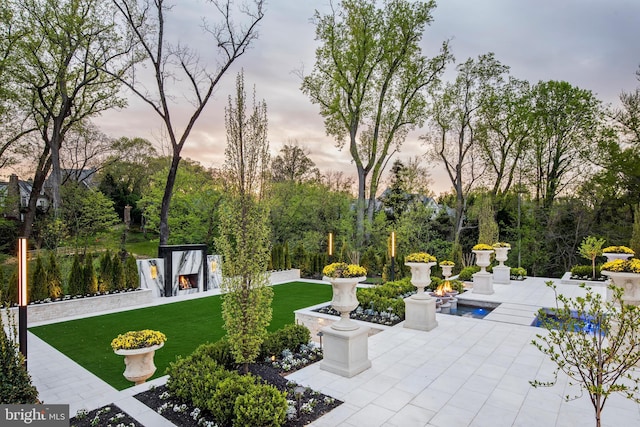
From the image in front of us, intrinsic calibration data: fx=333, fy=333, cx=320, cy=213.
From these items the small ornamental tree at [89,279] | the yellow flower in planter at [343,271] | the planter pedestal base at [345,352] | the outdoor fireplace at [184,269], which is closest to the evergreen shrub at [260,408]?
the planter pedestal base at [345,352]

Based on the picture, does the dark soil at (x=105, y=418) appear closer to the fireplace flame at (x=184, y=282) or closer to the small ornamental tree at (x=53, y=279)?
the small ornamental tree at (x=53, y=279)

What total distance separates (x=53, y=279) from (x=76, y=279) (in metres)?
0.49

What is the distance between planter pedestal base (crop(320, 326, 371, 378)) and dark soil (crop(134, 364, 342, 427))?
62cm

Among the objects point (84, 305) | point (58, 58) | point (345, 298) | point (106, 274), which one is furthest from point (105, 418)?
point (58, 58)

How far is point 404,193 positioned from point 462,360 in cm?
1438

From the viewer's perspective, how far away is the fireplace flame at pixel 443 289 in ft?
28.8

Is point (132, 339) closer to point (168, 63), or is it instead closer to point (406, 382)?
point (406, 382)

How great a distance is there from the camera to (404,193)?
18750 millimetres

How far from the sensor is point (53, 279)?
339 inches

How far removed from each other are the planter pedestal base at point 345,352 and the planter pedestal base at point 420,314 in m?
2.02

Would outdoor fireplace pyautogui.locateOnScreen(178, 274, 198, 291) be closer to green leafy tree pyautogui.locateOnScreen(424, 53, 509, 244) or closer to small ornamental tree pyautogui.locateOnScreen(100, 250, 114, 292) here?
small ornamental tree pyautogui.locateOnScreen(100, 250, 114, 292)

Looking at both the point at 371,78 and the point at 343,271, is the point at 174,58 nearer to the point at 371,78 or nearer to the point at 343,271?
the point at 371,78

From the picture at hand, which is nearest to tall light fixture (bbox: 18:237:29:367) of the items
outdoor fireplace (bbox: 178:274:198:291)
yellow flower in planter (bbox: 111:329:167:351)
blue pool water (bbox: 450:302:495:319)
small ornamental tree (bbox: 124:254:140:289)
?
yellow flower in planter (bbox: 111:329:167:351)

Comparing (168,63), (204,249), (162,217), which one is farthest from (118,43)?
(204,249)
